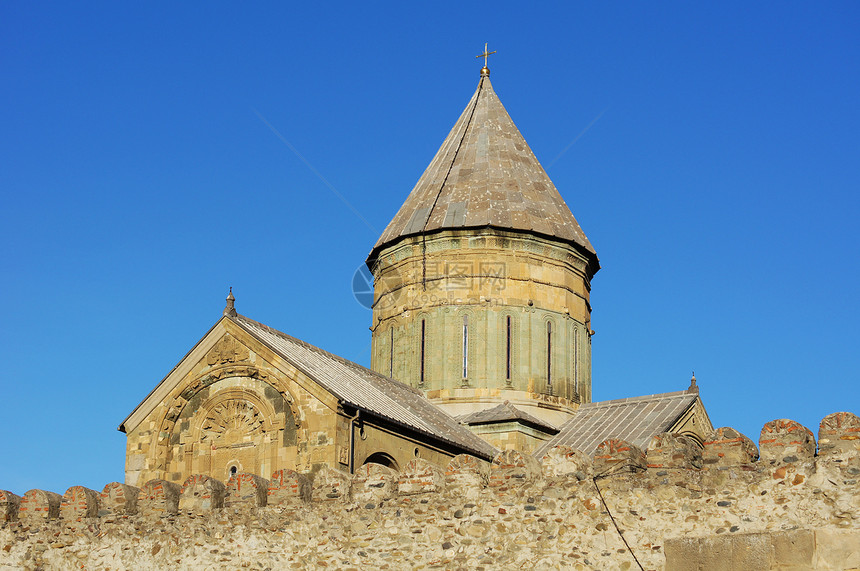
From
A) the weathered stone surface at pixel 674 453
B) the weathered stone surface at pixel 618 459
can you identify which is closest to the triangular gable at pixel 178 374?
the weathered stone surface at pixel 618 459

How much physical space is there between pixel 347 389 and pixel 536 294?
239 inches

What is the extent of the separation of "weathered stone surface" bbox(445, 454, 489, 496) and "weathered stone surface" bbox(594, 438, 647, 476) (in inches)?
45.0

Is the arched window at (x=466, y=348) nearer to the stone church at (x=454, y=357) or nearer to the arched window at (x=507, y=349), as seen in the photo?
the stone church at (x=454, y=357)

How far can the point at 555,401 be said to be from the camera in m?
22.3

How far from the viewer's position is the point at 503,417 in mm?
20875

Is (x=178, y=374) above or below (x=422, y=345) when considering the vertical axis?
below

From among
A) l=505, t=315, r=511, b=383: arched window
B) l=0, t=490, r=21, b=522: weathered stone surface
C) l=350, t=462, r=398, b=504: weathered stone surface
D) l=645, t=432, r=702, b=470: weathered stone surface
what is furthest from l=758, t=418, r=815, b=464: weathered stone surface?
l=505, t=315, r=511, b=383: arched window

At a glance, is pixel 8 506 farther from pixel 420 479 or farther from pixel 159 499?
pixel 420 479

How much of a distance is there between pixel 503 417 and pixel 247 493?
990 centimetres

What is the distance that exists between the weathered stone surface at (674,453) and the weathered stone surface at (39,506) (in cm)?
700

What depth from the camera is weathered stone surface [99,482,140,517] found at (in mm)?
12250

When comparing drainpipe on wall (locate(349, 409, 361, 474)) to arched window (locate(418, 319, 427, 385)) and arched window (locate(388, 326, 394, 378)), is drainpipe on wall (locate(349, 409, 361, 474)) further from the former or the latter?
arched window (locate(388, 326, 394, 378))

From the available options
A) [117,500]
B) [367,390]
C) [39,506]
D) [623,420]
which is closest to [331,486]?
[117,500]

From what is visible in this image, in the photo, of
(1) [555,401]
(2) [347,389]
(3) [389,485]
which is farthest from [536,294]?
(3) [389,485]
